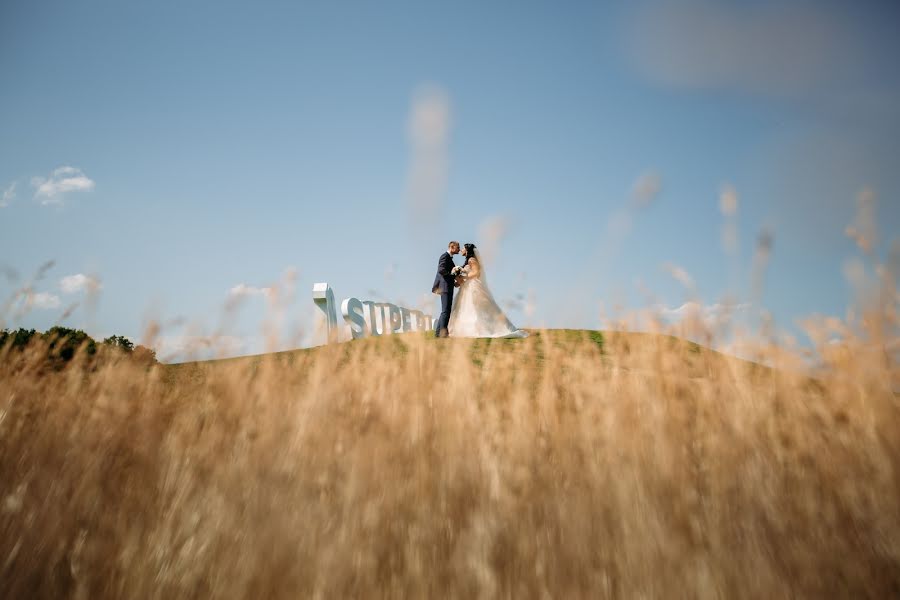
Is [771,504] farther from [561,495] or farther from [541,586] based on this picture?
[541,586]

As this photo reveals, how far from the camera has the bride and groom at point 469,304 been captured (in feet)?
42.7

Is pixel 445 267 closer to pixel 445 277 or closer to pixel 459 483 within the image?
pixel 445 277

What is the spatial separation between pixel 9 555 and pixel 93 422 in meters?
0.87

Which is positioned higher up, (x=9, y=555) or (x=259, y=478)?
(x=259, y=478)

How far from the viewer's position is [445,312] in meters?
13.4

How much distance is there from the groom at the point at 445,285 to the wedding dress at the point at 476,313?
8.4 inches

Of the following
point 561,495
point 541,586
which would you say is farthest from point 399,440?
point 541,586

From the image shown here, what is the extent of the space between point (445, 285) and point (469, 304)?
803 mm

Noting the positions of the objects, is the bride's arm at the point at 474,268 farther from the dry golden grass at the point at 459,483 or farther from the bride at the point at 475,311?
the dry golden grass at the point at 459,483

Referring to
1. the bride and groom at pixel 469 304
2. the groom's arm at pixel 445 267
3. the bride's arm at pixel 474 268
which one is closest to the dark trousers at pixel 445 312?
the bride and groom at pixel 469 304

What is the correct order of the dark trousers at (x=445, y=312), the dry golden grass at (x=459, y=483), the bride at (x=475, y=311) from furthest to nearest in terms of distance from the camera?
1. the dark trousers at (x=445, y=312)
2. the bride at (x=475, y=311)
3. the dry golden grass at (x=459, y=483)

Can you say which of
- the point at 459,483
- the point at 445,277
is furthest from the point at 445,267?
the point at 459,483

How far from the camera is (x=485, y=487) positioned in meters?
1.74

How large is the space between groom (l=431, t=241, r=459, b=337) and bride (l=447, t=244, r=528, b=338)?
20 cm
